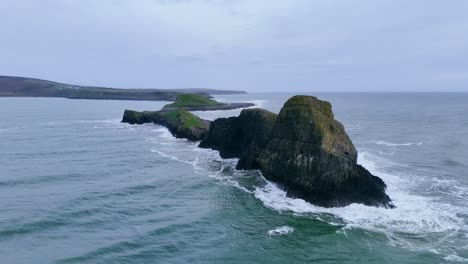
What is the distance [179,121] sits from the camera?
80.8m

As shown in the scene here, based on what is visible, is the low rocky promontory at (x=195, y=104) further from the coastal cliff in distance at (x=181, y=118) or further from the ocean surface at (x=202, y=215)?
the ocean surface at (x=202, y=215)

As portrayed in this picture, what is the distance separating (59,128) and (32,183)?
51.8m

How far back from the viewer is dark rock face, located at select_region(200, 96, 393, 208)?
35.6 meters

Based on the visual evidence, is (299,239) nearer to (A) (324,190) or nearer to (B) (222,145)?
(A) (324,190)

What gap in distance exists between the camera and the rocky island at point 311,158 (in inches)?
1403

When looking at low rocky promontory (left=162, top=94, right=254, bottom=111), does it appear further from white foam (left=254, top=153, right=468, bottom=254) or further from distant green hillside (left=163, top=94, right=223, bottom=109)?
white foam (left=254, top=153, right=468, bottom=254)

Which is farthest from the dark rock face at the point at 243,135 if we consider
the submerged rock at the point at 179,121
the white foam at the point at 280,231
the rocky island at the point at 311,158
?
the white foam at the point at 280,231

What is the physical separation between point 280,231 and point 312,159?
985 cm

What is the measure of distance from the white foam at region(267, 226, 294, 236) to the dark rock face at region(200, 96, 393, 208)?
20.9 feet

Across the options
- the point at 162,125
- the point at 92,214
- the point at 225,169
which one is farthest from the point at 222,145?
the point at 162,125

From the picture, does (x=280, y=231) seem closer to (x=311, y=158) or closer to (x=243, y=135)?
(x=311, y=158)

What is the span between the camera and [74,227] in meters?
29.2

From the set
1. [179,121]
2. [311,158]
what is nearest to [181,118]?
[179,121]

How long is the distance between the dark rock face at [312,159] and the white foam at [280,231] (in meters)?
6.37
